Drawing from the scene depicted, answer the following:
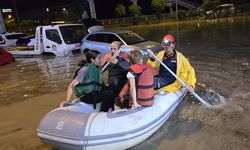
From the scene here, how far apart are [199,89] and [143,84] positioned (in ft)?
10.5

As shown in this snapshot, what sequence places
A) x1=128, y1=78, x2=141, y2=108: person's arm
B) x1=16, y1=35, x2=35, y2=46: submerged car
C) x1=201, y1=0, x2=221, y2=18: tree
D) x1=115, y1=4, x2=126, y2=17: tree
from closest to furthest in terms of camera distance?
x1=128, y1=78, x2=141, y2=108: person's arm → x1=16, y1=35, x2=35, y2=46: submerged car → x1=201, y1=0, x2=221, y2=18: tree → x1=115, y1=4, x2=126, y2=17: tree

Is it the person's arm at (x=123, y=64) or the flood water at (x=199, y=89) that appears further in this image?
the person's arm at (x=123, y=64)

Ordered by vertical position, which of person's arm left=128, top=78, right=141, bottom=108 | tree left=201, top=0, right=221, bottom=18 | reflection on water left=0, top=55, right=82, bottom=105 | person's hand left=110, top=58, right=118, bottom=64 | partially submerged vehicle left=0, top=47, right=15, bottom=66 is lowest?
reflection on water left=0, top=55, right=82, bottom=105

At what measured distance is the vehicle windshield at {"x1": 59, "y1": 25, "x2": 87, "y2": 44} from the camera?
1484 centimetres

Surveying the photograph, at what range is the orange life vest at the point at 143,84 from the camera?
458cm

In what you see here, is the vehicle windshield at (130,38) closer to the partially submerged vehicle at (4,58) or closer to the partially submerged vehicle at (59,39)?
the partially submerged vehicle at (59,39)

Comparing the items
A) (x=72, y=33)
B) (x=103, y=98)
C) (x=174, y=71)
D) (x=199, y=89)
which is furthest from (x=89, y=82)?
(x=72, y=33)

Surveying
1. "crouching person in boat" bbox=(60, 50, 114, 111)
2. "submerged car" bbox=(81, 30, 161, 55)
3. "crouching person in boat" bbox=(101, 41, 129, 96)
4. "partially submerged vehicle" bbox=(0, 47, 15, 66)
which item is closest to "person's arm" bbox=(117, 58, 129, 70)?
"crouching person in boat" bbox=(101, 41, 129, 96)

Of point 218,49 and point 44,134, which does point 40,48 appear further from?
point 44,134

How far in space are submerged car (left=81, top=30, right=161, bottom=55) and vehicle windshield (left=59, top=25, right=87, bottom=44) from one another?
5.18 feet

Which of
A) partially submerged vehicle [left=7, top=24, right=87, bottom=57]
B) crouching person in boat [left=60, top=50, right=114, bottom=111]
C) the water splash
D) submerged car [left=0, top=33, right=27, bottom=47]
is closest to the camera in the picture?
crouching person in boat [left=60, top=50, right=114, bottom=111]

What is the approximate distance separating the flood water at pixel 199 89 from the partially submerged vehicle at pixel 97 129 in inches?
20.9

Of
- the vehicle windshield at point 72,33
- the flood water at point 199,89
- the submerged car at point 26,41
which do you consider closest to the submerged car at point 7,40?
the submerged car at point 26,41

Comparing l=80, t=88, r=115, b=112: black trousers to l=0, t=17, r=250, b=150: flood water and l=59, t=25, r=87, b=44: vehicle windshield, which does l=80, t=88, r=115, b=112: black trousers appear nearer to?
l=0, t=17, r=250, b=150: flood water
